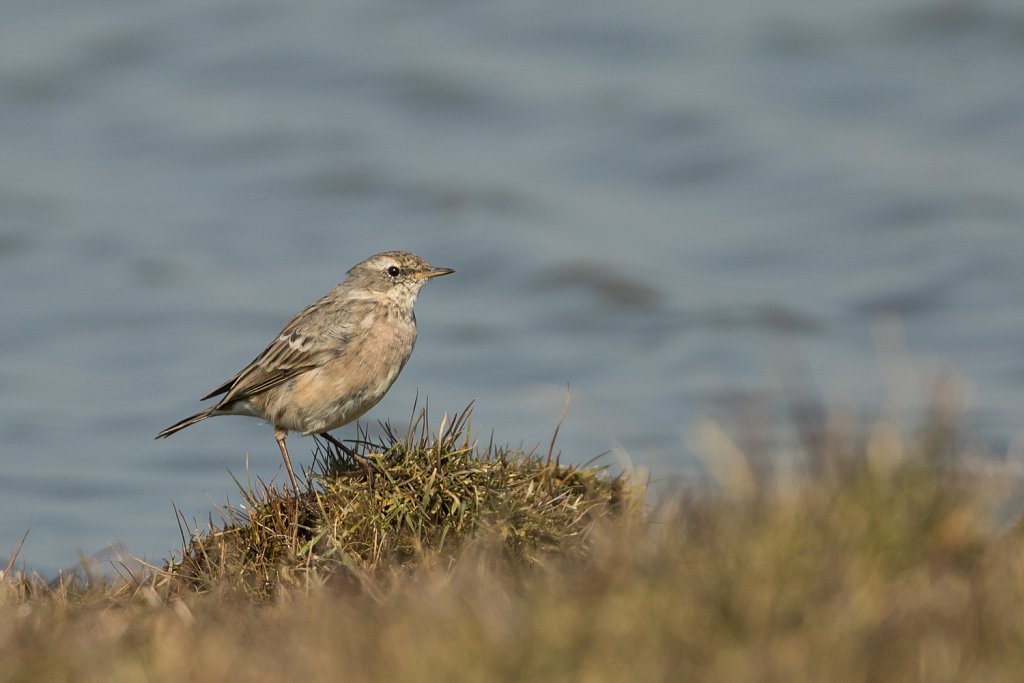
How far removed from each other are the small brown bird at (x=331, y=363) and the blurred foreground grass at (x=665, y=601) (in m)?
1.77

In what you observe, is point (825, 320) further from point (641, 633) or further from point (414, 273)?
point (641, 633)

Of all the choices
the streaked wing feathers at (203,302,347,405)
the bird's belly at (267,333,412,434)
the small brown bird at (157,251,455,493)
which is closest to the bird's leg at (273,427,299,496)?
the small brown bird at (157,251,455,493)

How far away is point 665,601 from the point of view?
524 cm

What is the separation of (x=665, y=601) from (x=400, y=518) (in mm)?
2264

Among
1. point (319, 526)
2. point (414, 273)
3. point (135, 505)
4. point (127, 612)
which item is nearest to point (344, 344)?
point (414, 273)

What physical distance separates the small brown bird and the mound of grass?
0.89 metres

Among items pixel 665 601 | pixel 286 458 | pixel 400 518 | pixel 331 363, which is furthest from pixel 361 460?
pixel 665 601

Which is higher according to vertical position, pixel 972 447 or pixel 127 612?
pixel 972 447

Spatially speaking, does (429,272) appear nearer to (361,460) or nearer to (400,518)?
(361,460)

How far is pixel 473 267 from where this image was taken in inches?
776

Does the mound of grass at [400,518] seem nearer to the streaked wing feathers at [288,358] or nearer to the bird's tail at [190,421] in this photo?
the streaked wing feathers at [288,358]

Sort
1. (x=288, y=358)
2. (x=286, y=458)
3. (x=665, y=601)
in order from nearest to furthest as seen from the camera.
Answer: (x=665, y=601) < (x=286, y=458) < (x=288, y=358)

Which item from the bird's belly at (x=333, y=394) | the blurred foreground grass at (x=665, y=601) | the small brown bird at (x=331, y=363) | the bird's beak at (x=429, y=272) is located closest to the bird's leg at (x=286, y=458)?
the small brown bird at (x=331, y=363)

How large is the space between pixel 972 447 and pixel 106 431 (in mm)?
11050
